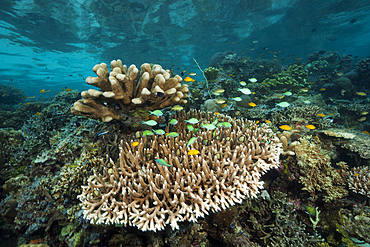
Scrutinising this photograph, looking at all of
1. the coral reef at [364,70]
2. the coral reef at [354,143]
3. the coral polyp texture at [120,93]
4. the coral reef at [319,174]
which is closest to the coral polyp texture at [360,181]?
the coral reef at [319,174]

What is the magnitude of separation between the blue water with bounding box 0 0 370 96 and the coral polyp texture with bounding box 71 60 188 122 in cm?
971

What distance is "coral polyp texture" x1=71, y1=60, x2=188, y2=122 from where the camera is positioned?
9.05ft

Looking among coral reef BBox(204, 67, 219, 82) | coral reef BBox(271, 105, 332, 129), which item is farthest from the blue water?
coral reef BBox(271, 105, 332, 129)

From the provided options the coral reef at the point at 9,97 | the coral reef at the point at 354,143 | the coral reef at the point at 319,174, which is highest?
the coral reef at the point at 354,143

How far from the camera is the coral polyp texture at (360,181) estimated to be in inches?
117

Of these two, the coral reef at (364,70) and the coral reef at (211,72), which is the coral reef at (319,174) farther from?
the coral reef at (364,70)

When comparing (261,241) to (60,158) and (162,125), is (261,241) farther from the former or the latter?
(60,158)

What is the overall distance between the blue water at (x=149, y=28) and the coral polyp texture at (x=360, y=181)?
12.2 meters

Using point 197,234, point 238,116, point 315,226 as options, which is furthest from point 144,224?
point 238,116

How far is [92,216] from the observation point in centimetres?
214

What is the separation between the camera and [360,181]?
3139 mm

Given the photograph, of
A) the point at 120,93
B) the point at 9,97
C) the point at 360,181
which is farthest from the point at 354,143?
the point at 9,97

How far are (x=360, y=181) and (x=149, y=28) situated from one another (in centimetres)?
2559

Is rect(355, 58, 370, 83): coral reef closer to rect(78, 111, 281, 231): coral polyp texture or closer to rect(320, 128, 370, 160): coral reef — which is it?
rect(320, 128, 370, 160): coral reef
